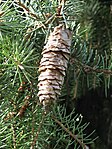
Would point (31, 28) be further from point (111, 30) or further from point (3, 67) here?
point (111, 30)

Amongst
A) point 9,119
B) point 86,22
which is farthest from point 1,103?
point 86,22

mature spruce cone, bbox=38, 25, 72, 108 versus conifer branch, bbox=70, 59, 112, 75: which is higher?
conifer branch, bbox=70, 59, 112, 75

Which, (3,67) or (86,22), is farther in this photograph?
(86,22)

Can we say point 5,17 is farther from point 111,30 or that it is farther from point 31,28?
point 111,30

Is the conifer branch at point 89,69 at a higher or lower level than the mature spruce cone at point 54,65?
higher

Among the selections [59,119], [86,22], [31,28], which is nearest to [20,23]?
[31,28]

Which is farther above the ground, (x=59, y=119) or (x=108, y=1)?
(x=108, y=1)
